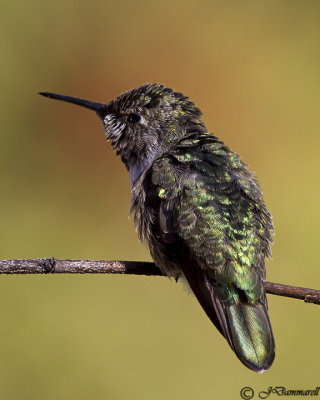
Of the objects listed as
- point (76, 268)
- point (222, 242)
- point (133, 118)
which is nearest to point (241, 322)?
point (222, 242)

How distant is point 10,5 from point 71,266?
4.35 m

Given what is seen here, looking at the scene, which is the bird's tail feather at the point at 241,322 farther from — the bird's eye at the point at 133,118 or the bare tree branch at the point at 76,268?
the bird's eye at the point at 133,118

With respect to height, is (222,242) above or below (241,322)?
above

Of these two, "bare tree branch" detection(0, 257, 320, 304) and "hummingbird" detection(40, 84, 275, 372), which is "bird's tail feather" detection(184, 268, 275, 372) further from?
"bare tree branch" detection(0, 257, 320, 304)

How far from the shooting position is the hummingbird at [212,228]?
2.82 meters

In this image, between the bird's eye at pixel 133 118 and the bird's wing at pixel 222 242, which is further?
the bird's eye at pixel 133 118

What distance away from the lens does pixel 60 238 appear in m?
5.40

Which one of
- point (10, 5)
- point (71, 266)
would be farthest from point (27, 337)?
point (10, 5)

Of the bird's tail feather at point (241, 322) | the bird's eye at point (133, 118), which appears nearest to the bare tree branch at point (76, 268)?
the bird's tail feather at point (241, 322)

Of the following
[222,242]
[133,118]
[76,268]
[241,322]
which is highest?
[133,118]

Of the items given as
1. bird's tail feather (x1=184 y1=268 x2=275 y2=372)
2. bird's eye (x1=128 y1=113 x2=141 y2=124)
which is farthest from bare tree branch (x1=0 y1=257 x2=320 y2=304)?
bird's eye (x1=128 y1=113 x2=141 y2=124)

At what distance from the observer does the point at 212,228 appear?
292 centimetres

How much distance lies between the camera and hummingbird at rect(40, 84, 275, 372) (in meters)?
2.82

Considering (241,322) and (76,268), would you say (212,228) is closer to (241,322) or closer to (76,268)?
(241,322)
